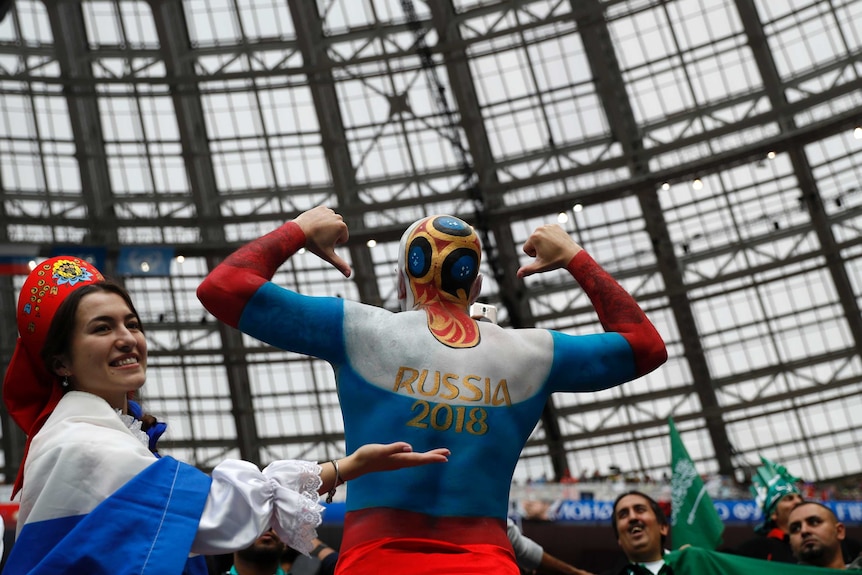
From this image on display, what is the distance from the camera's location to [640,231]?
3256cm

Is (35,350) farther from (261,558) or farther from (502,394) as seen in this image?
(261,558)

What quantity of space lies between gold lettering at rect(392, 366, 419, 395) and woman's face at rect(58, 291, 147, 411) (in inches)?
40.4

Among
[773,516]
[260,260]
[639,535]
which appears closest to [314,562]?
[639,535]

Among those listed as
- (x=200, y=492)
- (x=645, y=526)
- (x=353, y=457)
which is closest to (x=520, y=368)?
(x=353, y=457)

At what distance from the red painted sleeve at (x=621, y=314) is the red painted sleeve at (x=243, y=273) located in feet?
3.91

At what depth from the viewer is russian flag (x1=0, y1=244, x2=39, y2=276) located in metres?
25.6

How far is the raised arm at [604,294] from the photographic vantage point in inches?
173

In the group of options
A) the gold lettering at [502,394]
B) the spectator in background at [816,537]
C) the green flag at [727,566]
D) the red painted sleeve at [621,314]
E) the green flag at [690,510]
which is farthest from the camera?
the green flag at [690,510]

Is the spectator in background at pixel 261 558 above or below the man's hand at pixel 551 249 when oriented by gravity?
below

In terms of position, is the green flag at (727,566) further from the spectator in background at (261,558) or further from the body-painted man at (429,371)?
the body-painted man at (429,371)

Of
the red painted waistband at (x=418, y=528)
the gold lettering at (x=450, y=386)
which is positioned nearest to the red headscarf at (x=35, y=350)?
the red painted waistband at (x=418, y=528)

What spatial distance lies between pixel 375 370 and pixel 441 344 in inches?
10.6

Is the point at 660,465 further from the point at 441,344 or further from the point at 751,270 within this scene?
the point at 441,344

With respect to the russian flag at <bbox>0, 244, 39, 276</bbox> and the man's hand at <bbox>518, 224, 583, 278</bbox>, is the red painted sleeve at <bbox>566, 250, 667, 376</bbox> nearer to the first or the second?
→ the man's hand at <bbox>518, 224, 583, 278</bbox>
